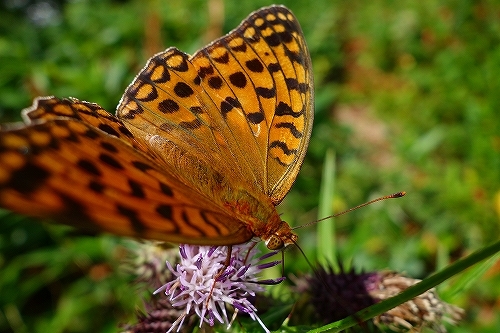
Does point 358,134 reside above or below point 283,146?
below

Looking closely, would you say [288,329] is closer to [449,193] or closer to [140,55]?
[449,193]

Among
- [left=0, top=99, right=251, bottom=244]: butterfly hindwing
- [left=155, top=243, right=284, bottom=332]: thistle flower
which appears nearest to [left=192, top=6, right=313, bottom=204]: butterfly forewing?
[left=155, top=243, right=284, bottom=332]: thistle flower

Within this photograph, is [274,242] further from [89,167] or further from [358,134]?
[358,134]

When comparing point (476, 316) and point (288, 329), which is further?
point (476, 316)

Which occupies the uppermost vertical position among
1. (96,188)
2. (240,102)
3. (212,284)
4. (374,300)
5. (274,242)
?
(240,102)

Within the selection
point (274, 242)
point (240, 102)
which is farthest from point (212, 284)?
point (240, 102)

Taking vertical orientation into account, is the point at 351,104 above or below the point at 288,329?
above

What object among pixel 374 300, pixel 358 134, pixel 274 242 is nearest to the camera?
pixel 274 242

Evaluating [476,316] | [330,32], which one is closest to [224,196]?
[476,316]
